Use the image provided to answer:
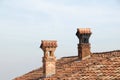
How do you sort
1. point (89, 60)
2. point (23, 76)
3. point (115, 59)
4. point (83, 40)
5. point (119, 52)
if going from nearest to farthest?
point (115, 59) → point (119, 52) → point (89, 60) → point (83, 40) → point (23, 76)

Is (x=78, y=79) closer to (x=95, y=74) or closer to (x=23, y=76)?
(x=95, y=74)

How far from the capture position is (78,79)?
63.1 ft

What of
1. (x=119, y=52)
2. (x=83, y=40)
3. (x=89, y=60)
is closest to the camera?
(x=119, y=52)

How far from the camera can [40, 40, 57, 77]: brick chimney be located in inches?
968

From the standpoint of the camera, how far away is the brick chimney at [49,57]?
24.6 meters

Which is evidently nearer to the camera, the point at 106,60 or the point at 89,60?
the point at 106,60

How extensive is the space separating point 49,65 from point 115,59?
17.9 feet

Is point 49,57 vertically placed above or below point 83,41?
below

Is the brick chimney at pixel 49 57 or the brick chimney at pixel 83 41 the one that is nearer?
the brick chimney at pixel 49 57

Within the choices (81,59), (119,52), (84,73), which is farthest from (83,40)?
(84,73)

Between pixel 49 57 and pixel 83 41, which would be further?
pixel 83 41

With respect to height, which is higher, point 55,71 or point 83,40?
point 83,40

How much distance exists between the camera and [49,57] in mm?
24859

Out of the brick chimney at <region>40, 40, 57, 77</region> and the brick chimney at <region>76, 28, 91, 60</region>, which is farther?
the brick chimney at <region>76, 28, 91, 60</region>
